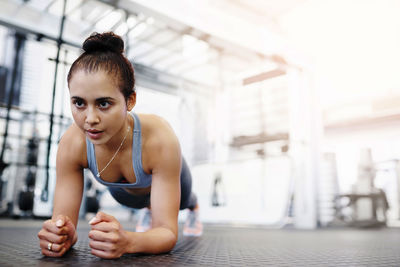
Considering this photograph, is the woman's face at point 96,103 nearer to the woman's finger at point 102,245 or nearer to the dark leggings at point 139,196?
Answer: the woman's finger at point 102,245

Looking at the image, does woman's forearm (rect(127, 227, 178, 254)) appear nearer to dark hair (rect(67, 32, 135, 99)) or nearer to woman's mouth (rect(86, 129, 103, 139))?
woman's mouth (rect(86, 129, 103, 139))

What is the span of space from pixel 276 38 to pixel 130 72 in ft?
9.34

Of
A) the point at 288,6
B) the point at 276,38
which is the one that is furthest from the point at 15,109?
the point at 288,6

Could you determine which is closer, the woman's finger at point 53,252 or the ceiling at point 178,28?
the woman's finger at point 53,252

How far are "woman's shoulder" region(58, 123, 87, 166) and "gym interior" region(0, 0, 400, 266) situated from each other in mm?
1489

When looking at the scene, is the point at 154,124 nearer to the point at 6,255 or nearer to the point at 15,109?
the point at 6,255

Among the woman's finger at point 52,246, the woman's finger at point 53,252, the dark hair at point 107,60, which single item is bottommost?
the woman's finger at point 53,252

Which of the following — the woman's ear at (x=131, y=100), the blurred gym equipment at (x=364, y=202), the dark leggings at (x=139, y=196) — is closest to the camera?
the woman's ear at (x=131, y=100)

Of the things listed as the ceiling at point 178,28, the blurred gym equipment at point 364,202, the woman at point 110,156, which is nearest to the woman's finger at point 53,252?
the woman at point 110,156

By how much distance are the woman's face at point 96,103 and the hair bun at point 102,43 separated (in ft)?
0.30

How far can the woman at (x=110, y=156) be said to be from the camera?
70 cm

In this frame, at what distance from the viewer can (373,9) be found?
4871 mm

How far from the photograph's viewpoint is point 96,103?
0.71 m

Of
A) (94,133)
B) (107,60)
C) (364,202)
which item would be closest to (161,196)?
(94,133)
